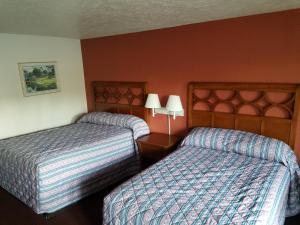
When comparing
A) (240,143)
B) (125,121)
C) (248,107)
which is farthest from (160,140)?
(248,107)

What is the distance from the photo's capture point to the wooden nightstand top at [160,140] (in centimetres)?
290

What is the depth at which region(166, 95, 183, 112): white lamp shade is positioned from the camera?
2.91m

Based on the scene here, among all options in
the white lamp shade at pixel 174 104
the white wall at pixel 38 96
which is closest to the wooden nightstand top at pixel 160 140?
the white lamp shade at pixel 174 104

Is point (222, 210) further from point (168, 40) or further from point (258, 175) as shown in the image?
point (168, 40)

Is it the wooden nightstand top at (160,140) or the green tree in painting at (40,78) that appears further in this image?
the green tree in painting at (40,78)

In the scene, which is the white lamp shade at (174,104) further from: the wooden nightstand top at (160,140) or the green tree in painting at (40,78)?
the green tree in painting at (40,78)

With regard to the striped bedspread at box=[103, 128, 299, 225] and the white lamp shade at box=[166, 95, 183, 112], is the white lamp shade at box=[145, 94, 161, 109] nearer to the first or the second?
the white lamp shade at box=[166, 95, 183, 112]

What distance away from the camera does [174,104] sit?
2.91m

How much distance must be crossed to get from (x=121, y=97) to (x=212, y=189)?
238 cm

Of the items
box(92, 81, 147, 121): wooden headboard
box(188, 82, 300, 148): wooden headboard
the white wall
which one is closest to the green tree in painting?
the white wall

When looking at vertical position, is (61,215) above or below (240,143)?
below

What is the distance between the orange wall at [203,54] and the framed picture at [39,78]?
713 millimetres

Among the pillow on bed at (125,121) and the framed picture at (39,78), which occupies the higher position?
the framed picture at (39,78)

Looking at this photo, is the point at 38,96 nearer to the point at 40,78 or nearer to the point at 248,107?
the point at 40,78
